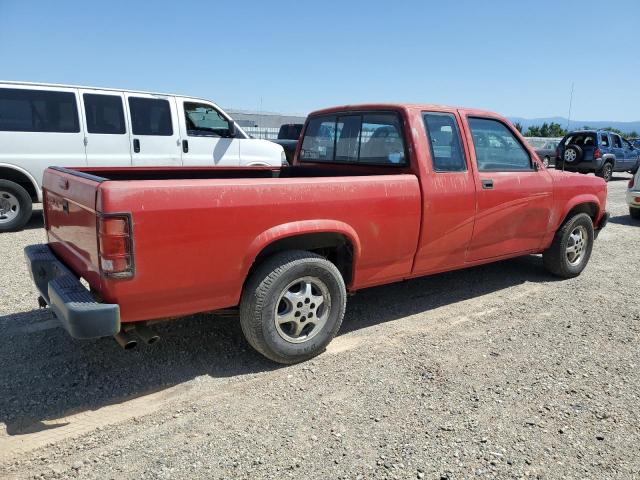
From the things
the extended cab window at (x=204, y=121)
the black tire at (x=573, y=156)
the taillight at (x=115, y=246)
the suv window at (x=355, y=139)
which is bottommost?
the taillight at (x=115, y=246)

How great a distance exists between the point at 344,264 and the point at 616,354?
7.18ft

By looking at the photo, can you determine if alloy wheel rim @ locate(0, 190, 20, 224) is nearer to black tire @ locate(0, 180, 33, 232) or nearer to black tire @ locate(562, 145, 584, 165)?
black tire @ locate(0, 180, 33, 232)

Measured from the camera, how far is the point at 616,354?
383 centimetres

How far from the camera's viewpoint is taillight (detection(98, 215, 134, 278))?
8.60 feet

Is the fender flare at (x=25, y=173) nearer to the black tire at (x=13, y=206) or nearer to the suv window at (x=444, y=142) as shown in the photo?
the black tire at (x=13, y=206)

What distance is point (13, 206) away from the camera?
7598 millimetres

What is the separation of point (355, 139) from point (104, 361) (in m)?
2.78

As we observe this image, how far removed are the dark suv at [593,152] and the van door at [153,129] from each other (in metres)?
13.5

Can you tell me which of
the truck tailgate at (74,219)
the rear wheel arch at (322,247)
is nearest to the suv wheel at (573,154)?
the rear wheel arch at (322,247)

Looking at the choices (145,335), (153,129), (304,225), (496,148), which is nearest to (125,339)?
(145,335)

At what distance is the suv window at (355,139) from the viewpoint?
13.8 feet

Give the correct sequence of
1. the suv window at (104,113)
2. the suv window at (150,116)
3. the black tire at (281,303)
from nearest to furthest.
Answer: the black tire at (281,303), the suv window at (104,113), the suv window at (150,116)

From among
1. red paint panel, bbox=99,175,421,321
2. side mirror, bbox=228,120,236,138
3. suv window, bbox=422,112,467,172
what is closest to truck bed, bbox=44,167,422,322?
red paint panel, bbox=99,175,421,321

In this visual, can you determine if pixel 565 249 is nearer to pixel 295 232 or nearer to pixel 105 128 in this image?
pixel 295 232
